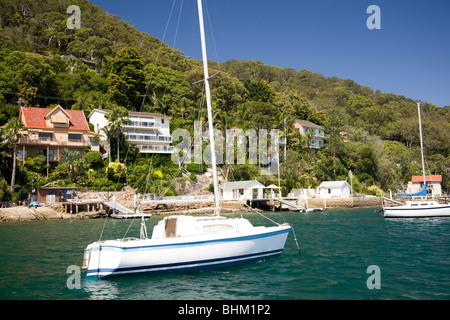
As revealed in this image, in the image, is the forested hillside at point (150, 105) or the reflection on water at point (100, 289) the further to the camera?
the forested hillside at point (150, 105)

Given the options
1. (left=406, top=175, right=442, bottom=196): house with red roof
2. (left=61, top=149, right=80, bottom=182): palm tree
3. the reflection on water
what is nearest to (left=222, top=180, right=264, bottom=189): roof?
(left=61, top=149, right=80, bottom=182): palm tree

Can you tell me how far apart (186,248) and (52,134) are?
161 feet

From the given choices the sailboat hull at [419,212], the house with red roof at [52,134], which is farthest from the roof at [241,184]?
the sailboat hull at [419,212]

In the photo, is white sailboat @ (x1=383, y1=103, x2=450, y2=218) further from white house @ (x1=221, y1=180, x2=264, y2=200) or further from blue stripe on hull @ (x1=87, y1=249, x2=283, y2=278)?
blue stripe on hull @ (x1=87, y1=249, x2=283, y2=278)

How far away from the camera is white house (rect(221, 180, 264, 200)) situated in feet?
200

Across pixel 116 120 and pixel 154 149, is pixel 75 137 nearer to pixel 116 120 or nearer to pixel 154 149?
pixel 116 120

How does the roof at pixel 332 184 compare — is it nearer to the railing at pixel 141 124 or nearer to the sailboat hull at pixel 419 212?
the sailboat hull at pixel 419 212

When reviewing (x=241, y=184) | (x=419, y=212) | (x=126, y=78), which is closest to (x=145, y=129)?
(x=126, y=78)

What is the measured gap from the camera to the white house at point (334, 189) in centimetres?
6856

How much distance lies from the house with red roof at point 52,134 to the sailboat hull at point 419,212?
47091 millimetres

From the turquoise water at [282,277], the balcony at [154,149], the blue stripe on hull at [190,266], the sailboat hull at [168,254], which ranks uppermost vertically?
the balcony at [154,149]

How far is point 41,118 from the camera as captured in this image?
57.2 meters

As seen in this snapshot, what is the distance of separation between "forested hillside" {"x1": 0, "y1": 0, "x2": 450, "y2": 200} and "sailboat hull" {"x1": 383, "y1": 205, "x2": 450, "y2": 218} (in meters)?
26.7
